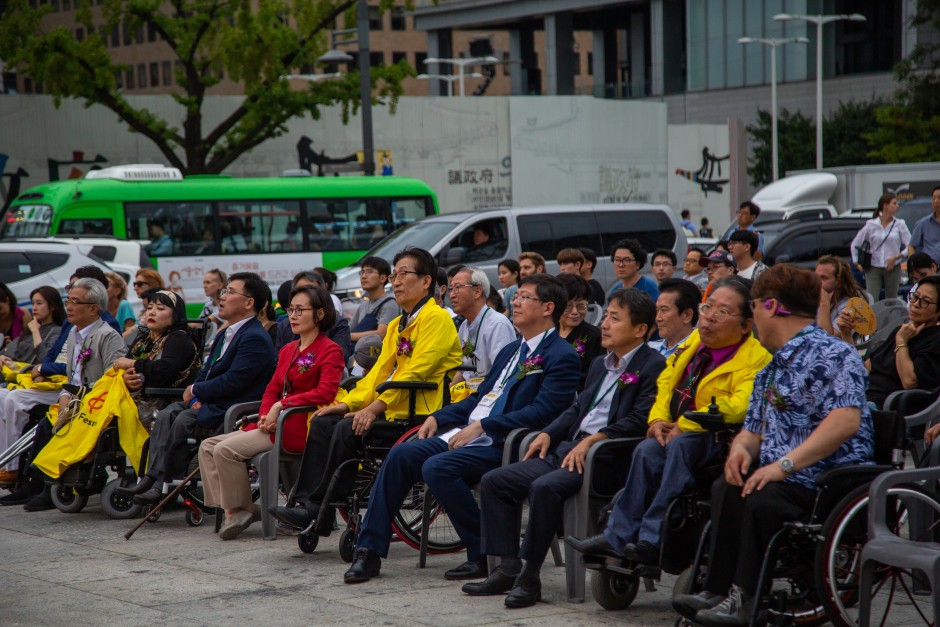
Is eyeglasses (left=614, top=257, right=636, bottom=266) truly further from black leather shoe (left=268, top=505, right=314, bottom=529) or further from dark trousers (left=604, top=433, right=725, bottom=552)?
dark trousers (left=604, top=433, right=725, bottom=552)

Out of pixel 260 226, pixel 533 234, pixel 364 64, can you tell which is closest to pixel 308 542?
pixel 533 234

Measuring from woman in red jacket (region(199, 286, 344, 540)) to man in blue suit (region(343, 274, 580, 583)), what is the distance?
44.5 inches

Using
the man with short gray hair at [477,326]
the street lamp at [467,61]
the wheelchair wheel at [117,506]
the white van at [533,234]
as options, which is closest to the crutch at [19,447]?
the wheelchair wheel at [117,506]

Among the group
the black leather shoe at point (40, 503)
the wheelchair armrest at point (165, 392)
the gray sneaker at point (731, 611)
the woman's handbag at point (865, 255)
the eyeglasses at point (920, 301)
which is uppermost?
the eyeglasses at point (920, 301)

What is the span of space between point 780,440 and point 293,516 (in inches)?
127

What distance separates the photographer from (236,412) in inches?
349

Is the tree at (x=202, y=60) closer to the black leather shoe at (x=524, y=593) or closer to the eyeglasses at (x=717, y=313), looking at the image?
the black leather shoe at (x=524, y=593)

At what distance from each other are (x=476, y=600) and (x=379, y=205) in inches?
849

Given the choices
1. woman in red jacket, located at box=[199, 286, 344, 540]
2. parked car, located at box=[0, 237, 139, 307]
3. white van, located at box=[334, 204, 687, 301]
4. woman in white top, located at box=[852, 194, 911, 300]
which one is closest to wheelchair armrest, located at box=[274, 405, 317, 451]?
woman in red jacket, located at box=[199, 286, 344, 540]

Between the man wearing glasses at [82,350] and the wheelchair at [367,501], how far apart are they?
2.80 m

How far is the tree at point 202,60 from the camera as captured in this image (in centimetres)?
2955

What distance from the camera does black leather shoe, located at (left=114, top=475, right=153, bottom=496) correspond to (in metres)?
8.99

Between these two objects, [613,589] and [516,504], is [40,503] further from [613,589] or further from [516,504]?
[613,589]

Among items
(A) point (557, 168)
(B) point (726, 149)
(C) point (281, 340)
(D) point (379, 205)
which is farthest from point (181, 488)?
(B) point (726, 149)
